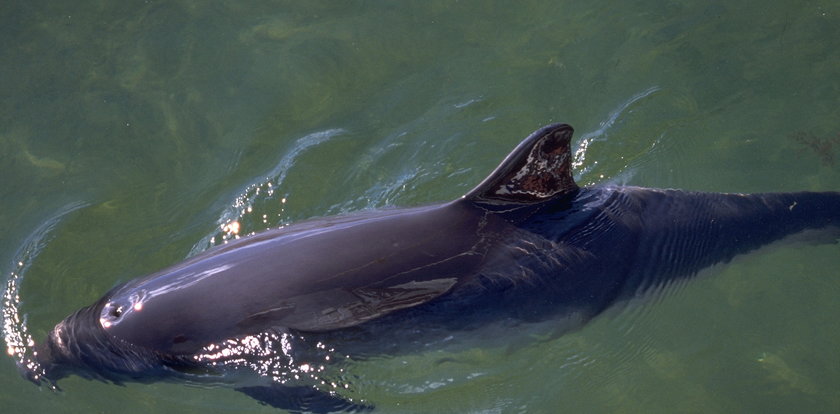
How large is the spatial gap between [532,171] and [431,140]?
222cm

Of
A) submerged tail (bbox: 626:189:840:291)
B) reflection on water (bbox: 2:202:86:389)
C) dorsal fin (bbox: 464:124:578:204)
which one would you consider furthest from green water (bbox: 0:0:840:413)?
dorsal fin (bbox: 464:124:578:204)

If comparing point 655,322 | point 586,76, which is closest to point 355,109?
point 586,76

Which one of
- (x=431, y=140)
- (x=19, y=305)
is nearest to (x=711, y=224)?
(x=431, y=140)

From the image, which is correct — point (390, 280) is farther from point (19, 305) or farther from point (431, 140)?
point (19, 305)

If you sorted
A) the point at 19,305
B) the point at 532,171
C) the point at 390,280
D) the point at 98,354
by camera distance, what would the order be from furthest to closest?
the point at 19,305
the point at 98,354
the point at 532,171
the point at 390,280

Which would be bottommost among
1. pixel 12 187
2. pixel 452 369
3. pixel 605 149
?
pixel 452 369

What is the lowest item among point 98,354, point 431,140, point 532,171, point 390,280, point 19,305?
point 390,280

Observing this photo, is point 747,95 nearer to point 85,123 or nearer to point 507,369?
point 507,369

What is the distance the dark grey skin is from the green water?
0.42 metres

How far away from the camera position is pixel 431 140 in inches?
273

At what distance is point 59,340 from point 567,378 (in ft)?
11.4

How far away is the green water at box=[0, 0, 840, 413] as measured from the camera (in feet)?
18.5

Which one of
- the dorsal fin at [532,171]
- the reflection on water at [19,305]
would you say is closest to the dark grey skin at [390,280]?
the dorsal fin at [532,171]

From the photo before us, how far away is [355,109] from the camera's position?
7195 millimetres
